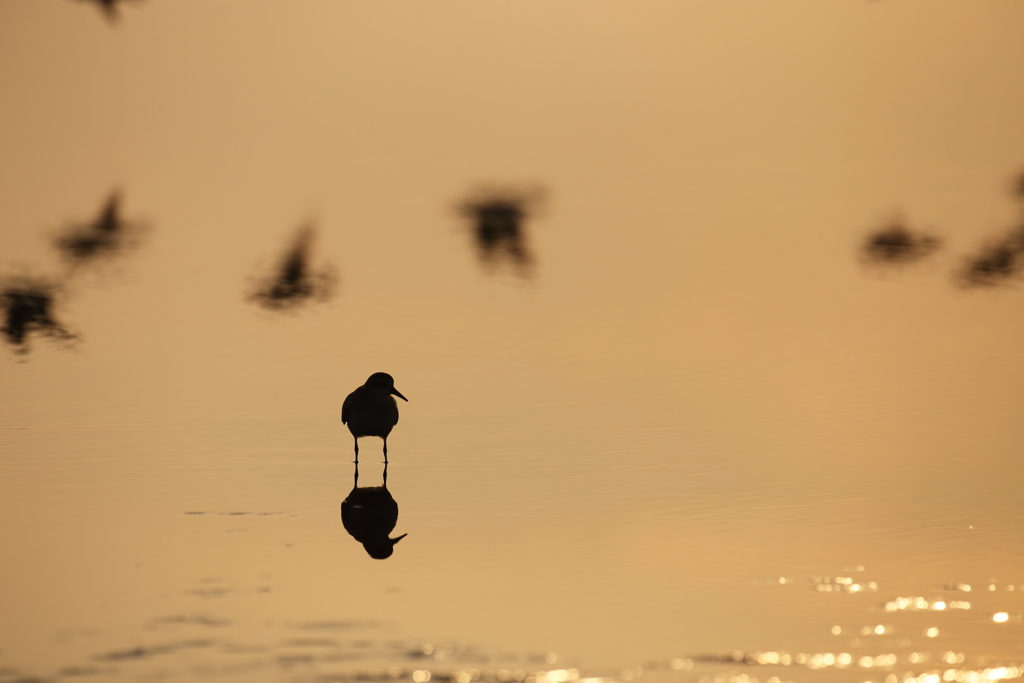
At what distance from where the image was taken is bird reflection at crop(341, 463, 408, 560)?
8.00 meters

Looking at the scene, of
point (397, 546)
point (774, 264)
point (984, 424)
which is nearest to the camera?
point (397, 546)

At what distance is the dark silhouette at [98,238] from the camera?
1900cm

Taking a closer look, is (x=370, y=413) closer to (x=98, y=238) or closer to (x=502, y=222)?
(x=502, y=222)

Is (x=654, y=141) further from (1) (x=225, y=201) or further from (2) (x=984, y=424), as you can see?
(2) (x=984, y=424)

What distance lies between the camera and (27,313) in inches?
610

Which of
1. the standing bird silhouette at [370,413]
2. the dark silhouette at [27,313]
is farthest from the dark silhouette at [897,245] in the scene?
the standing bird silhouette at [370,413]

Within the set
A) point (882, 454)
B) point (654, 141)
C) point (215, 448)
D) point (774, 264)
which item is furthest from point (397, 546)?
point (654, 141)

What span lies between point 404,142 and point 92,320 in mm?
12999

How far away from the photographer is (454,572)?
7473 millimetres

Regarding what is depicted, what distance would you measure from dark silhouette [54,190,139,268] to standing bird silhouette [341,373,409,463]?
8.65m

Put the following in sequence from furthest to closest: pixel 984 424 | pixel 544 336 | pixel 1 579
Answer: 1. pixel 544 336
2. pixel 984 424
3. pixel 1 579

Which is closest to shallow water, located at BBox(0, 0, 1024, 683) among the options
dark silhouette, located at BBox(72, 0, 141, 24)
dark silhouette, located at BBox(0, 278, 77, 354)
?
dark silhouette, located at BBox(0, 278, 77, 354)

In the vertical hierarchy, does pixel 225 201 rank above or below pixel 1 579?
above

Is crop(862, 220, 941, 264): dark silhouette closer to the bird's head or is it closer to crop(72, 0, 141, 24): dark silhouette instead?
the bird's head
